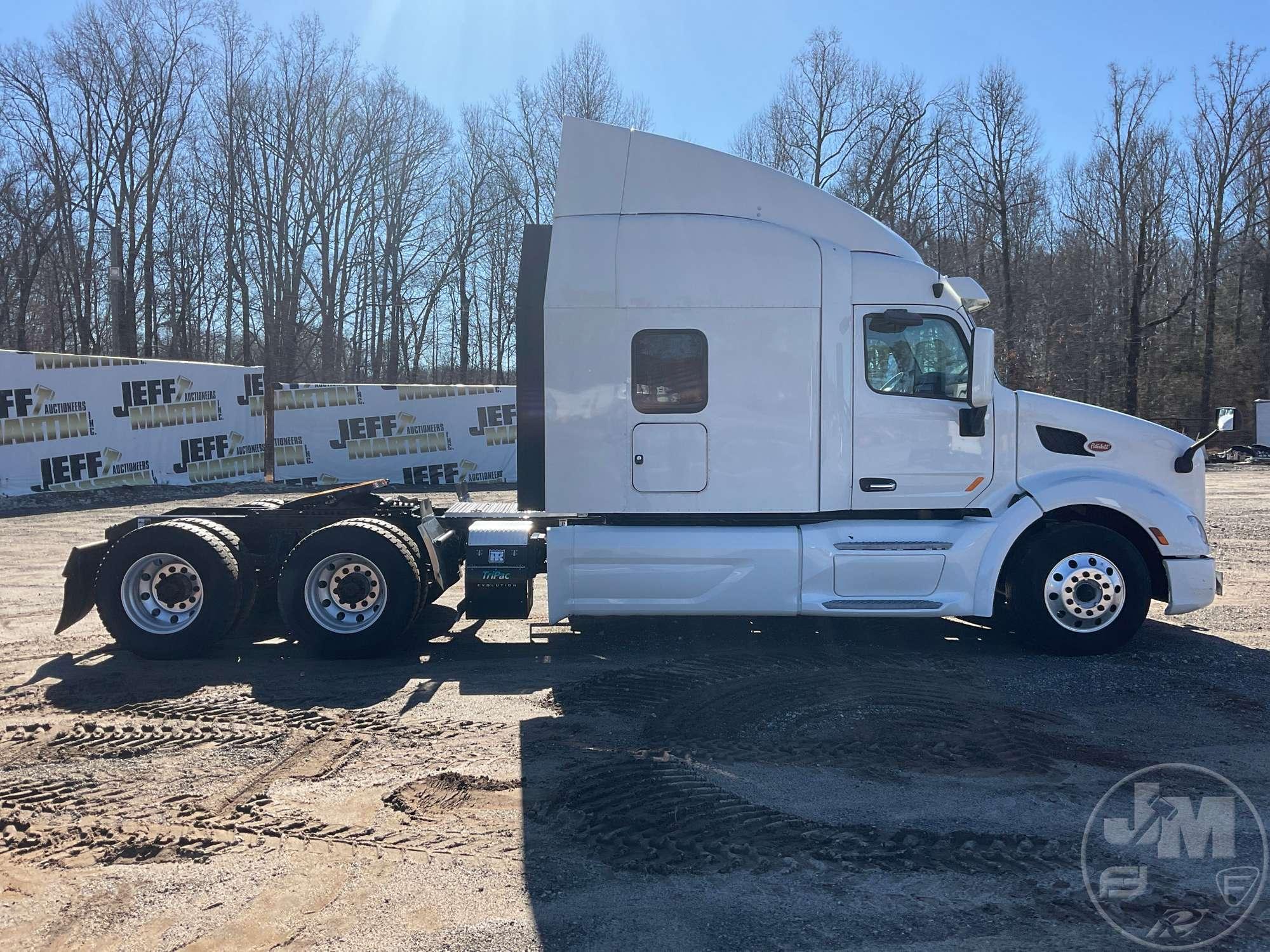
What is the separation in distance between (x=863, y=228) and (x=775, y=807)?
4.54 meters

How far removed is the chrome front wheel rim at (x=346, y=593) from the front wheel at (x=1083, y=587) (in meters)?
4.94

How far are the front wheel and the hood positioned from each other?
0.53 metres

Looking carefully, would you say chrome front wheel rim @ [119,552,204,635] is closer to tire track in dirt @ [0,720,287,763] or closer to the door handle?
tire track in dirt @ [0,720,287,763]

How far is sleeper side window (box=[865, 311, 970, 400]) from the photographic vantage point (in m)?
7.16

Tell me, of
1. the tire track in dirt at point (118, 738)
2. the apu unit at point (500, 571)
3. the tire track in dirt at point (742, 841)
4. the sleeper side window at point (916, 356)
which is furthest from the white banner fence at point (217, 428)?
the tire track in dirt at point (742, 841)

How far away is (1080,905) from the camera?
11.8 feet

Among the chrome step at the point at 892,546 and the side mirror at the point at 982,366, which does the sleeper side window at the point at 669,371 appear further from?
the side mirror at the point at 982,366

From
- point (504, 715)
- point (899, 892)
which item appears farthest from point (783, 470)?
point (899, 892)

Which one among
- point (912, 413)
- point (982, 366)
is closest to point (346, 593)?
point (912, 413)

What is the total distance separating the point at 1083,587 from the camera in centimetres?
720

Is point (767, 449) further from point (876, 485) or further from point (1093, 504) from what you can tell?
point (1093, 504)

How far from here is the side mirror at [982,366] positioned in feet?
23.0

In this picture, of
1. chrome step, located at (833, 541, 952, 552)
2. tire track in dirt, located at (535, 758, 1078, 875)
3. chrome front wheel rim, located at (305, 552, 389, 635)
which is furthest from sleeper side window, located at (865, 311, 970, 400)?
chrome front wheel rim, located at (305, 552, 389, 635)

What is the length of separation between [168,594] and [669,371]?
429 centimetres
